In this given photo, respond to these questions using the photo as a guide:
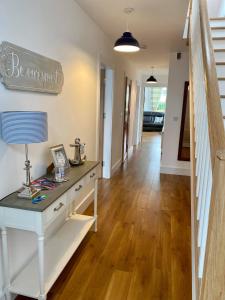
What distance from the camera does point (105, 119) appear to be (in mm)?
4441

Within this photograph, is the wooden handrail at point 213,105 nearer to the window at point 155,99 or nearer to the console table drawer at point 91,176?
the console table drawer at point 91,176

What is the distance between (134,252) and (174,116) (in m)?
3.35

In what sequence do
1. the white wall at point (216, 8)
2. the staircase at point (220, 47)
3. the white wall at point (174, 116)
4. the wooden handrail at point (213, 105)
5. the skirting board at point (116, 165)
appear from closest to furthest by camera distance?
1. the wooden handrail at point (213, 105)
2. the staircase at point (220, 47)
3. the white wall at point (216, 8)
4. the white wall at point (174, 116)
5. the skirting board at point (116, 165)

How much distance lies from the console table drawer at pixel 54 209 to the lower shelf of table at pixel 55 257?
0.47 m

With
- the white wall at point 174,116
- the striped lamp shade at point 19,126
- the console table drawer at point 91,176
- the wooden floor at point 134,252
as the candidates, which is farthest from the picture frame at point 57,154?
the white wall at point 174,116

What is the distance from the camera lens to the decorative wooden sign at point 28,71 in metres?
1.50

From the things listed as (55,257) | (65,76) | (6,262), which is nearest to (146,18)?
(65,76)

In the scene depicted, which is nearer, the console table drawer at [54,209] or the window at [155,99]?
the console table drawer at [54,209]

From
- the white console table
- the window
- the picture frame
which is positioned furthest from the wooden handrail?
the window

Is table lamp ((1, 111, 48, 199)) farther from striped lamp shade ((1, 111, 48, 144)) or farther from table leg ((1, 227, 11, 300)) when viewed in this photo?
table leg ((1, 227, 11, 300))

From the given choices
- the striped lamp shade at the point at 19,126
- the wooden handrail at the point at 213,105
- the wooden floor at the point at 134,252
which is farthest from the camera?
the wooden floor at the point at 134,252

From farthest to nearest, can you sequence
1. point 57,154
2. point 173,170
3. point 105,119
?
point 173,170 < point 105,119 < point 57,154

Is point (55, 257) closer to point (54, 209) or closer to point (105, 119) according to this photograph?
point (54, 209)

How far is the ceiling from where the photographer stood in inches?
98.6
